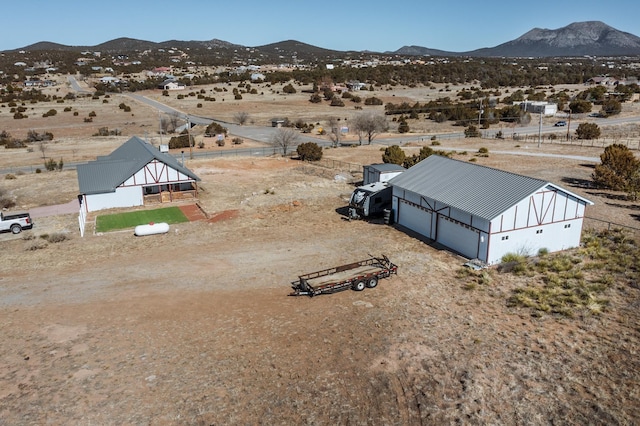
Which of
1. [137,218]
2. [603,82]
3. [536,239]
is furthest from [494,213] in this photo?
[603,82]

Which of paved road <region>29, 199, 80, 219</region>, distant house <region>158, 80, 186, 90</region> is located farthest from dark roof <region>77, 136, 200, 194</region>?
distant house <region>158, 80, 186, 90</region>

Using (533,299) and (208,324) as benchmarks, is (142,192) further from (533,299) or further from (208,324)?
(533,299)

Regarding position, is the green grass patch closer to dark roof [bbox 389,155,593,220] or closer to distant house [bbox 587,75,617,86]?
dark roof [bbox 389,155,593,220]

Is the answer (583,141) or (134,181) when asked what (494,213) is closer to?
(134,181)

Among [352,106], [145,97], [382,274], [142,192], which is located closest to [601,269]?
[382,274]

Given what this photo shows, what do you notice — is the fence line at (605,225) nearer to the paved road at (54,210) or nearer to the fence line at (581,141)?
the fence line at (581,141)

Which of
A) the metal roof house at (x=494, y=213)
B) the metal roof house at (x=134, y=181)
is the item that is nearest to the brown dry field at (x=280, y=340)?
the metal roof house at (x=494, y=213)

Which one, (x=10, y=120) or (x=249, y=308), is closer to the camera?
(x=249, y=308)
